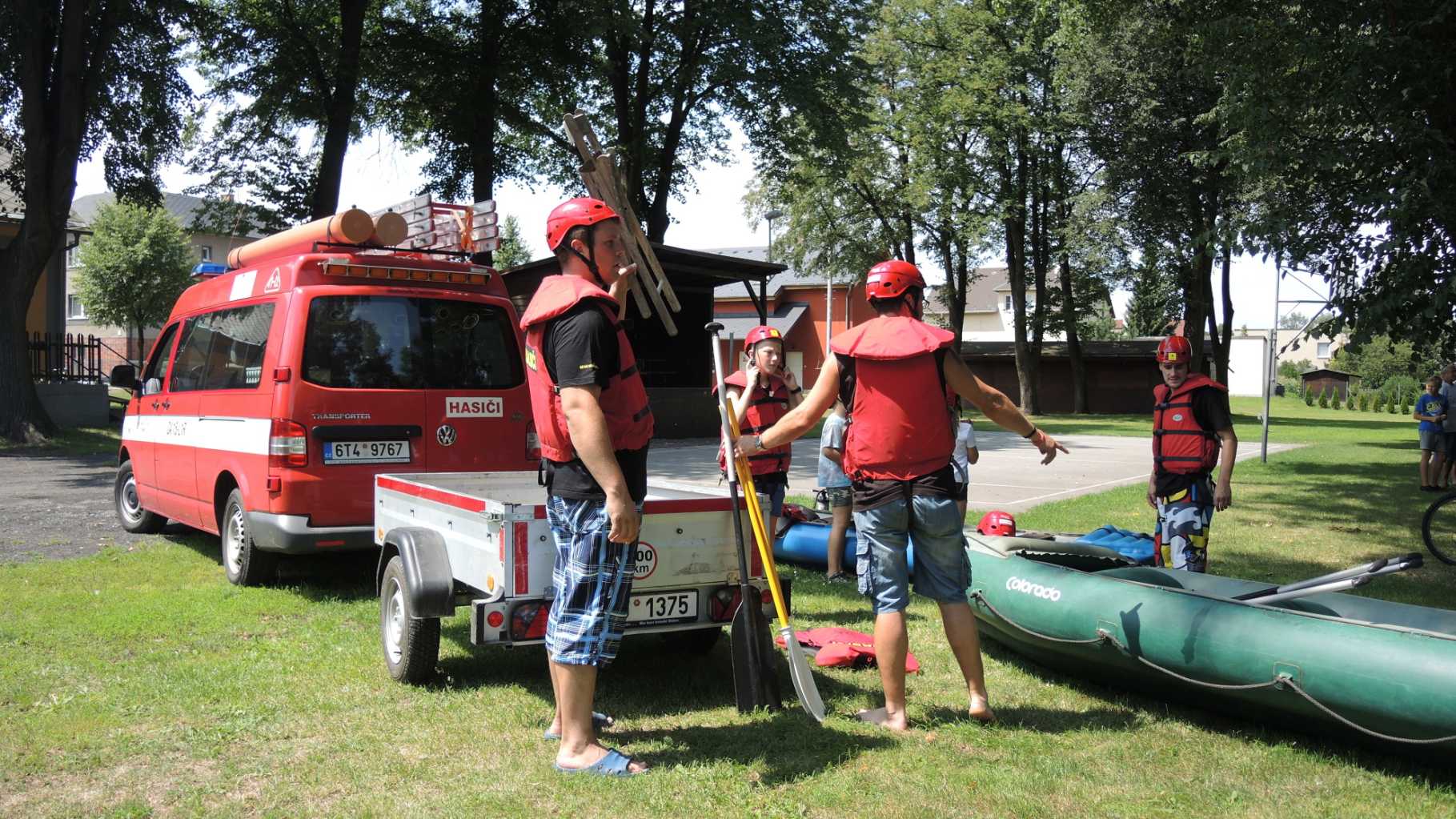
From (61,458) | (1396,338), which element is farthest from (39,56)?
(1396,338)

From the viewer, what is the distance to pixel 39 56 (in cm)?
1856

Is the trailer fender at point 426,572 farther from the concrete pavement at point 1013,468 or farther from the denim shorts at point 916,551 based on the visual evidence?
the concrete pavement at point 1013,468

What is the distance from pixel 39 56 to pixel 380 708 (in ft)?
60.2

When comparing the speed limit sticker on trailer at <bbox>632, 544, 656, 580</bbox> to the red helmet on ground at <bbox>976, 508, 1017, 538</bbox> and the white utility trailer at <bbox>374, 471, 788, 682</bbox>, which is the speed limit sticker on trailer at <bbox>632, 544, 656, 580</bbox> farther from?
the red helmet on ground at <bbox>976, 508, 1017, 538</bbox>

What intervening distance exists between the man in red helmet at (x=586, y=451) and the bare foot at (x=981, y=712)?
157 centimetres

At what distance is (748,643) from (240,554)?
4.36m

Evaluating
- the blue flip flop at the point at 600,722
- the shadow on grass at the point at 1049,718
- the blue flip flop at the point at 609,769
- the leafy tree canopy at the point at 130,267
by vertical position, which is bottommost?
the shadow on grass at the point at 1049,718

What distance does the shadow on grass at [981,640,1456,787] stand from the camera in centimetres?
429

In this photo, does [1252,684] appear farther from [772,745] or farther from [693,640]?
[693,640]

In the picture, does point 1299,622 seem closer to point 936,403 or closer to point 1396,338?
point 936,403

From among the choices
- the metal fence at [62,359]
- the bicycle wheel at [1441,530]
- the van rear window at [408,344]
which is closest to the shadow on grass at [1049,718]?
the van rear window at [408,344]

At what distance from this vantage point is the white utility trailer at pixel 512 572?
15.4 feet

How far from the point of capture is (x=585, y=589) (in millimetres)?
4078

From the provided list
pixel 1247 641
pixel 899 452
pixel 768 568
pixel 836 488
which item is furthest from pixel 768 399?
pixel 1247 641
